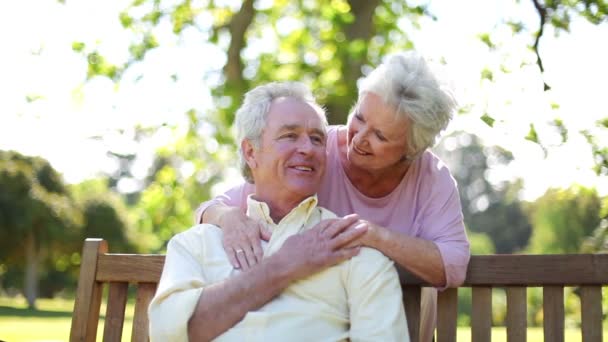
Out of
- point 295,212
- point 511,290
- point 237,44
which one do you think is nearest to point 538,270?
point 511,290

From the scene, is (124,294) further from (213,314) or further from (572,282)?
(572,282)

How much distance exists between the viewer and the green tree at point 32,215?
28500mm

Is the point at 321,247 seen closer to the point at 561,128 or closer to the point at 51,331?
the point at 561,128

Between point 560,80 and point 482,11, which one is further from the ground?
point 482,11

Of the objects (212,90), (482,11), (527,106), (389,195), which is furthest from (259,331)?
(212,90)

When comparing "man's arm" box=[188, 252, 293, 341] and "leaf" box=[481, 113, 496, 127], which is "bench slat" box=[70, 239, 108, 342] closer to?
"man's arm" box=[188, 252, 293, 341]

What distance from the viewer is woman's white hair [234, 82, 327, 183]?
296cm

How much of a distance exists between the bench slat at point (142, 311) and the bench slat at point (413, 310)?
96cm

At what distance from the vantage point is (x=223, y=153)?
12461 mm

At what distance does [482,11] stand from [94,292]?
433cm

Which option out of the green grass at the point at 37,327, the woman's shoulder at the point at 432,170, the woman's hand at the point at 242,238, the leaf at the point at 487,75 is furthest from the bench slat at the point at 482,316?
the leaf at the point at 487,75

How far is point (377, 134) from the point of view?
303 centimetres

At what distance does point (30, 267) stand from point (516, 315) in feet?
99.8

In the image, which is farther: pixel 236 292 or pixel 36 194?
pixel 36 194
